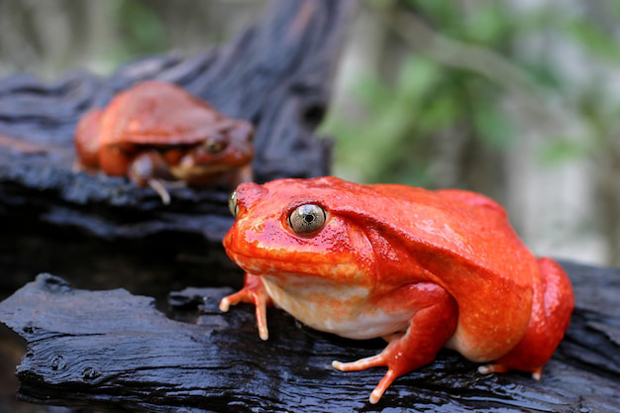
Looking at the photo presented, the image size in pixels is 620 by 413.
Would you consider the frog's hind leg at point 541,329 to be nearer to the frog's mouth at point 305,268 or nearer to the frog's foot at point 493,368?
the frog's foot at point 493,368

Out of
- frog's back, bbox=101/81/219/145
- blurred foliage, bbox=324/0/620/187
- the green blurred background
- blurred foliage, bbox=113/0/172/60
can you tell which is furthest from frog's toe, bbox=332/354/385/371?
blurred foliage, bbox=113/0/172/60

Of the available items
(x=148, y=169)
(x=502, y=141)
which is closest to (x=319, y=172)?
(x=148, y=169)

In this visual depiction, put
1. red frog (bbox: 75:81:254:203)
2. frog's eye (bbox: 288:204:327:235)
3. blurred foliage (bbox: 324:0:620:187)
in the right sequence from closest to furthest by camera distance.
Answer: frog's eye (bbox: 288:204:327:235), red frog (bbox: 75:81:254:203), blurred foliage (bbox: 324:0:620:187)

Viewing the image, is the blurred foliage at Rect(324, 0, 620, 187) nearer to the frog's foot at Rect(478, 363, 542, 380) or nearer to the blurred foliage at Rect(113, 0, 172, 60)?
the frog's foot at Rect(478, 363, 542, 380)

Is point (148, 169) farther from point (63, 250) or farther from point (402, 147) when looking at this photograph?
point (402, 147)

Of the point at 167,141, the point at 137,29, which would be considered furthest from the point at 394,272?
the point at 137,29

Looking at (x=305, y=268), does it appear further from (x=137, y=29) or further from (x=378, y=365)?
(x=137, y=29)
